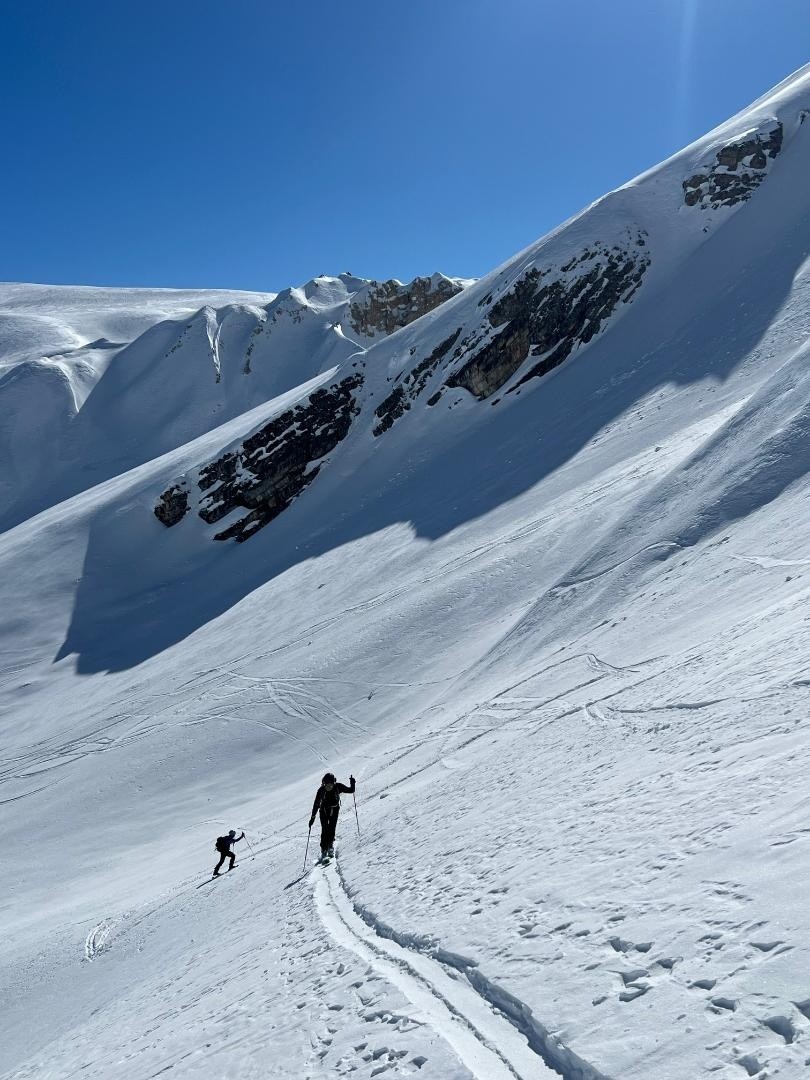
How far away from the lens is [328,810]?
1223 cm

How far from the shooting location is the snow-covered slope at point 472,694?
196 inches

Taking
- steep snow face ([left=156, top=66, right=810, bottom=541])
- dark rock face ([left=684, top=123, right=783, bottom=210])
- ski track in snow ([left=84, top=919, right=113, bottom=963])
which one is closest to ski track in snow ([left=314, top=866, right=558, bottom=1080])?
ski track in snow ([left=84, top=919, right=113, bottom=963])

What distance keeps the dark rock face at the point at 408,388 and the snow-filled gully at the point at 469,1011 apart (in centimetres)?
4844

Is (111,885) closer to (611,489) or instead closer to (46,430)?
(611,489)

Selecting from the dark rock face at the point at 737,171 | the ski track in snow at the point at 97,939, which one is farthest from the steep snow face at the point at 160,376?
the ski track in snow at the point at 97,939

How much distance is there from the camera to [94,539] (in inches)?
2100

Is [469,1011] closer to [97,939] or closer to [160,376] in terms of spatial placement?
[97,939]

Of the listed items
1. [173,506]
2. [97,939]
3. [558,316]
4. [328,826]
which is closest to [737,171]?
[558,316]

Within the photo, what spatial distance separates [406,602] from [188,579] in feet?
81.1

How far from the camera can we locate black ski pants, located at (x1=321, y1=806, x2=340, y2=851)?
11.9m

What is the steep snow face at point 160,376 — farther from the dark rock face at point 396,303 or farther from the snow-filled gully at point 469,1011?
the snow-filled gully at point 469,1011

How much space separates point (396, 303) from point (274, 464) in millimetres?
55032

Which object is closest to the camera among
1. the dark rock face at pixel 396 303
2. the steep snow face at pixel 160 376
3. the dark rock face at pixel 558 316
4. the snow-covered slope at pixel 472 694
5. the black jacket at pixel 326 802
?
the snow-covered slope at pixel 472 694

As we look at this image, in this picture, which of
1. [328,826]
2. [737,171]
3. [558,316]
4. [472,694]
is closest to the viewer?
[328,826]
